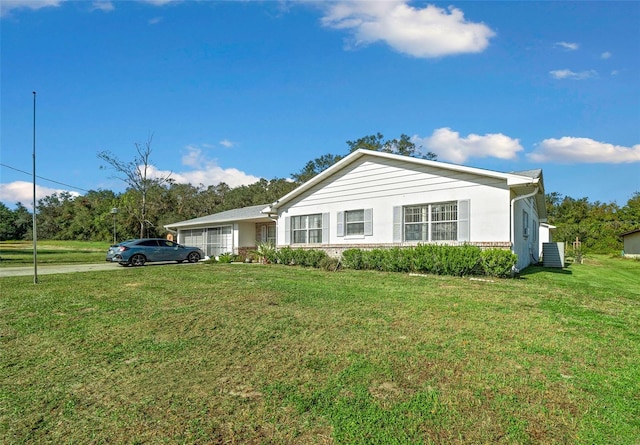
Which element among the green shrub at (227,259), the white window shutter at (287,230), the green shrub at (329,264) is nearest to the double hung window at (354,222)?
the green shrub at (329,264)

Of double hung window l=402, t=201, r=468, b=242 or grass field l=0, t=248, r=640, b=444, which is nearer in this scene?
grass field l=0, t=248, r=640, b=444

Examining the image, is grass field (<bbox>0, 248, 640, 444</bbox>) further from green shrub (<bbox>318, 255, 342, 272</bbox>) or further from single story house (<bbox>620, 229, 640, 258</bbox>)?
single story house (<bbox>620, 229, 640, 258</bbox>)

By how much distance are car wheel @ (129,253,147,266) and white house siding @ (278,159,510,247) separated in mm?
6884

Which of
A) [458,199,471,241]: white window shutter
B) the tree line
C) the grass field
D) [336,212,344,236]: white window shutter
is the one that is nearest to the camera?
the grass field

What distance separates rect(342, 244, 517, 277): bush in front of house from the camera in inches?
423

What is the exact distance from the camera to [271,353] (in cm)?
412

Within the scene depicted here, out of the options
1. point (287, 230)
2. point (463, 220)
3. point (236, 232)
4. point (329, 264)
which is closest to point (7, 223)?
point (236, 232)

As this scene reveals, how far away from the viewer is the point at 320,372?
3600 millimetres

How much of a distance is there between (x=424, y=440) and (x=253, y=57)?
44.0 ft

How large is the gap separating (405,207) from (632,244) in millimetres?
27281

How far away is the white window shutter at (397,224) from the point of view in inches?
550

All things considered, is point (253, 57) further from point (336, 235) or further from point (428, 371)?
point (428, 371)

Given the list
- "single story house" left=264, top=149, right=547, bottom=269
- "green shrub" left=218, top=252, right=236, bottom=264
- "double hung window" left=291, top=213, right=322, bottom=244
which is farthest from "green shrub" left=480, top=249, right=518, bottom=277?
"green shrub" left=218, top=252, right=236, bottom=264

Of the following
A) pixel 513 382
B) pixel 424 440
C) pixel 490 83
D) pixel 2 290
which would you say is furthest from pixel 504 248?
pixel 2 290
